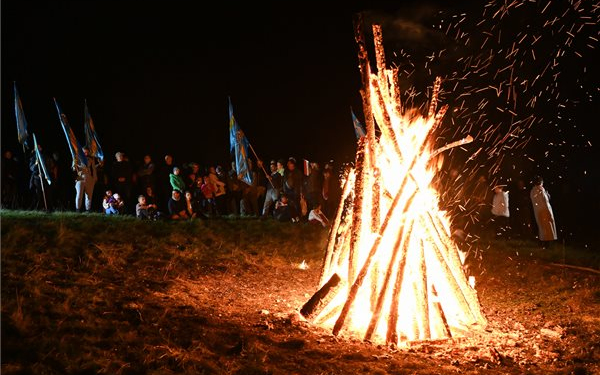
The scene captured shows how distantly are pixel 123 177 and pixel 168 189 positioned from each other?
55.2 inches

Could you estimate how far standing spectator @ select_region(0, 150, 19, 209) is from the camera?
13969mm

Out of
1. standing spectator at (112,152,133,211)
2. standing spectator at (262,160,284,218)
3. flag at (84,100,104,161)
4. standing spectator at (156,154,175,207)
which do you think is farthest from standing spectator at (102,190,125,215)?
standing spectator at (262,160,284,218)

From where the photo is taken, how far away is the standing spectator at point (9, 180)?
14.0 meters

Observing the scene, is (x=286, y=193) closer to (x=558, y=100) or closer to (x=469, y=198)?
(x=469, y=198)

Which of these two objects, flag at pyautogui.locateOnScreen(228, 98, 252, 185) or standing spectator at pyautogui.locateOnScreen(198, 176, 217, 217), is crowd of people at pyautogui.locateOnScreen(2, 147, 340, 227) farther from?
flag at pyautogui.locateOnScreen(228, 98, 252, 185)

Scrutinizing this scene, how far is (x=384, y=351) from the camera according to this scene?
214 inches

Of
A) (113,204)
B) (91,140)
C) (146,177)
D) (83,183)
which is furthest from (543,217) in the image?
(91,140)

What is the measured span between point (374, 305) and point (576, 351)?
216 cm

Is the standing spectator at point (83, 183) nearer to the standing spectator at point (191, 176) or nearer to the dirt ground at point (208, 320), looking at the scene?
the standing spectator at point (191, 176)

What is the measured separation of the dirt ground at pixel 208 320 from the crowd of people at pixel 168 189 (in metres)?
4.62

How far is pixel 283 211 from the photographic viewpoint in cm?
1380

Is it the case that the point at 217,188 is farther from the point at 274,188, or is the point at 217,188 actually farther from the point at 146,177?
the point at 146,177

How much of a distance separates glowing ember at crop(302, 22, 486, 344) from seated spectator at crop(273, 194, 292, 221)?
272 inches

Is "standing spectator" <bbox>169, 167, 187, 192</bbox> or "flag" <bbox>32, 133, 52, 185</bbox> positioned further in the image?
"standing spectator" <bbox>169, 167, 187, 192</bbox>
